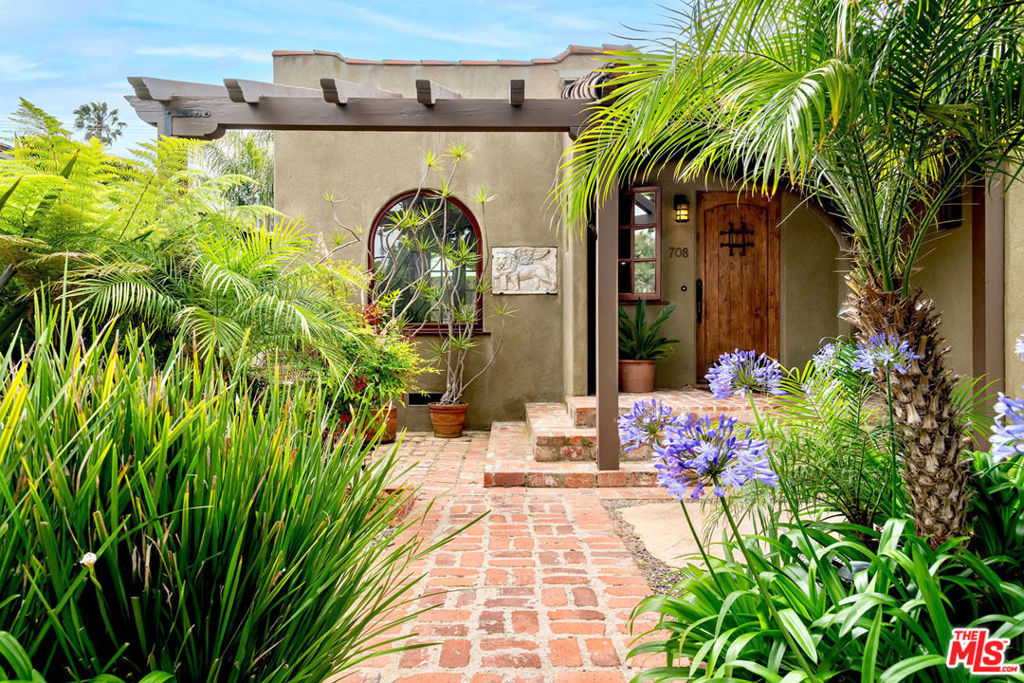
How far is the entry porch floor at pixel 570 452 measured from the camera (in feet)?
15.6

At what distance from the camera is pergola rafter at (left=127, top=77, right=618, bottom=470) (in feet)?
15.7

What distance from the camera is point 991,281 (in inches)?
156

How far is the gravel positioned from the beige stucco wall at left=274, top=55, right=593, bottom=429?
10.6 feet

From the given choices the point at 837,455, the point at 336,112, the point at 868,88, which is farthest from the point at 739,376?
the point at 336,112

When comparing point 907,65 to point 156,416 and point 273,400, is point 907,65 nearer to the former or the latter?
point 273,400

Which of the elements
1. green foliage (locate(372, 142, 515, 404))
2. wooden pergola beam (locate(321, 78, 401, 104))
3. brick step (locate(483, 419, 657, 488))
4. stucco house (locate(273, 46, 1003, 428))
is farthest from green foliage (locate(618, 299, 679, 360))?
wooden pergola beam (locate(321, 78, 401, 104))

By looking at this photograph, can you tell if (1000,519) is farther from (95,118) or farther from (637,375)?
(95,118)

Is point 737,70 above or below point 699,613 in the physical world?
above

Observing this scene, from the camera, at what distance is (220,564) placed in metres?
1.12

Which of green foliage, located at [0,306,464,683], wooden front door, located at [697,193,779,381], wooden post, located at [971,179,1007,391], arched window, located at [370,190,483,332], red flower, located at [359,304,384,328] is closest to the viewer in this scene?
green foliage, located at [0,306,464,683]

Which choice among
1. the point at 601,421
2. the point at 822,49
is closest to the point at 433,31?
the point at 601,421

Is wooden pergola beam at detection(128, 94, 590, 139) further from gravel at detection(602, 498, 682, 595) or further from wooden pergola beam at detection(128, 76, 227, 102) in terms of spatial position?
gravel at detection(602, 498, 682, 595)

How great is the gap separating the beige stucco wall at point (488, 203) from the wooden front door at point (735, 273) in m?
1.53

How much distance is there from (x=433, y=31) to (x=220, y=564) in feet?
112
